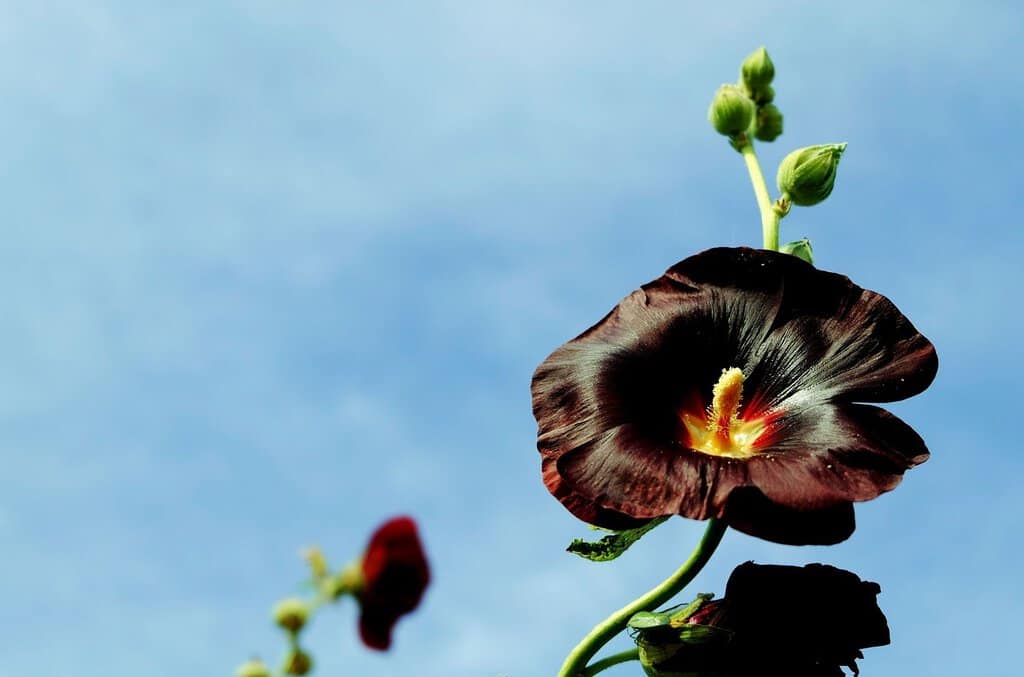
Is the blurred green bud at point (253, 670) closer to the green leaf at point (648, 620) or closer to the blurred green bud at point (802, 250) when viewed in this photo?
the green leaf at point (648, 620)

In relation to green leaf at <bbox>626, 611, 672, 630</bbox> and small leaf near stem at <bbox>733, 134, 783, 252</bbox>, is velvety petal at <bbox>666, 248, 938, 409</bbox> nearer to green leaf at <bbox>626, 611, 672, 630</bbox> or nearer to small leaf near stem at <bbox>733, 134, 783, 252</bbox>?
small leaf near stem at <bbox>733, 134, 783, 252</bbox>

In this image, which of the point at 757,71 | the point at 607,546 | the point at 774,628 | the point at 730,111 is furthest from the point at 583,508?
the point at 757,71

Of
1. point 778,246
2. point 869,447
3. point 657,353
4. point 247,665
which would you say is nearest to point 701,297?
point 657,353

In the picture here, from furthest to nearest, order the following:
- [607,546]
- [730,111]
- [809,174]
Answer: [730,111] < [809,174] < [607,546]

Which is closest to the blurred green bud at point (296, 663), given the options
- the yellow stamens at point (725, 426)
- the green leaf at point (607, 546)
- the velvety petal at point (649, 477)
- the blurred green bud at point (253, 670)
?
the blurred green bud at point (253, 670)

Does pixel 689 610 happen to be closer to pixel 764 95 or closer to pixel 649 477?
pixel 649 477

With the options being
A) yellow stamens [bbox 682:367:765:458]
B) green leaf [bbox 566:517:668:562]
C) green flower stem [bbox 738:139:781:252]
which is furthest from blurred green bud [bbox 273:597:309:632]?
green flower stem [bbox 738:139:781:252]

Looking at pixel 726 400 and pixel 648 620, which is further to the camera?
pixel 726 400
